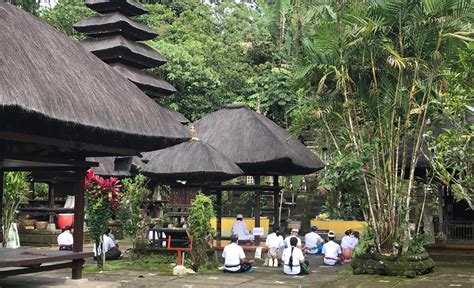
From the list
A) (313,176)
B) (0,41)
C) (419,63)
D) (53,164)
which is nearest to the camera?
(0,41)

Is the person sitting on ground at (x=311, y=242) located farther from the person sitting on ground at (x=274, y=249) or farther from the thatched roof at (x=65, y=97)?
the thatched roof at (x=65, y=97)

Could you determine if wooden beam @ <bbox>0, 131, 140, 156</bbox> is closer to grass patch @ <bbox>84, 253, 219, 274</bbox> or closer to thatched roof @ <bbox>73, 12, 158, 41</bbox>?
grass patch @ <bbox>84, 253, 219, 274</bbox>

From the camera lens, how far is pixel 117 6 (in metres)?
27.2

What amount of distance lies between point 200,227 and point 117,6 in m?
15.5

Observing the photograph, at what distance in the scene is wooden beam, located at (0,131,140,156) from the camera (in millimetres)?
9231

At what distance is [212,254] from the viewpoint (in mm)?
15852

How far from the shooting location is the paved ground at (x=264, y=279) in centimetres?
1249

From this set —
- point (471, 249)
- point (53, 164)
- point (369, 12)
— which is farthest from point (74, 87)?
point (471, 249)

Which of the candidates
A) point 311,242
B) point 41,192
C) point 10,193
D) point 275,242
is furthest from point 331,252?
point 41,192

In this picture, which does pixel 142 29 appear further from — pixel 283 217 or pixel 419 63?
pixel 419 63

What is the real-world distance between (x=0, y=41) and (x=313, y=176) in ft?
75.5

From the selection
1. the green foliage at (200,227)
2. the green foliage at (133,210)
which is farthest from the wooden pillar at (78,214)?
the green foliage at (133,210)

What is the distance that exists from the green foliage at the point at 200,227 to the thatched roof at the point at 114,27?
46.5ft

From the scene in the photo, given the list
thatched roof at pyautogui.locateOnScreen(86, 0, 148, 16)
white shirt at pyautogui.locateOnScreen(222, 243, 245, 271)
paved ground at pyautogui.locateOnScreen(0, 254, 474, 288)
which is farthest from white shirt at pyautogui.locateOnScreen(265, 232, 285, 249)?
thatched roof at pyautogui.locateOnScreen(86, 0, 148, 16)
